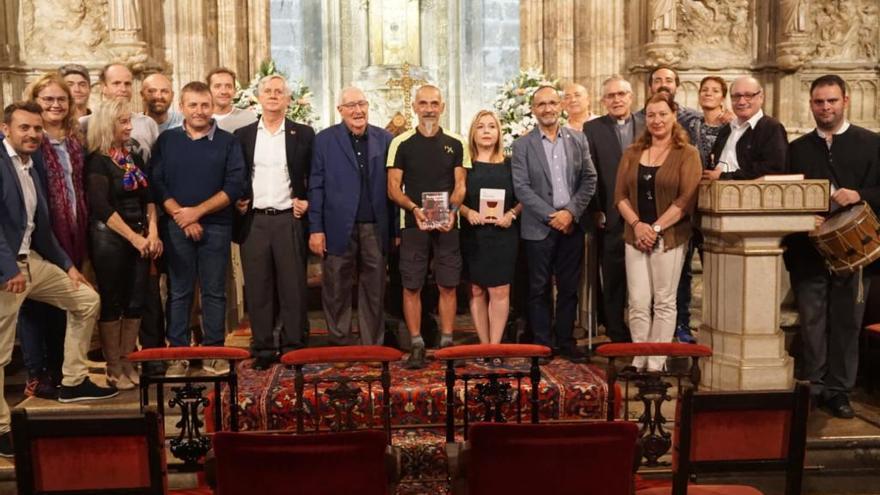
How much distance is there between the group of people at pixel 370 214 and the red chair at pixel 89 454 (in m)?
2.04

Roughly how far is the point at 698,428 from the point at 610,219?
8.39 ft

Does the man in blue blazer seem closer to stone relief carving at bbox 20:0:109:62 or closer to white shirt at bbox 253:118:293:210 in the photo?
white shirt at bbox 253:118:293:210

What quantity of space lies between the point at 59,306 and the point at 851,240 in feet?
12.6

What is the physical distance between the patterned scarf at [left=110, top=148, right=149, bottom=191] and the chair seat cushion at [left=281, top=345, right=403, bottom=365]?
5.70ft

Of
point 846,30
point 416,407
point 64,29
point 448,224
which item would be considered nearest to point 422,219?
point 448,224

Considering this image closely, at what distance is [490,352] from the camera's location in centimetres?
343

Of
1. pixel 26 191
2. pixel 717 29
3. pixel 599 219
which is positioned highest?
pixel 717 29

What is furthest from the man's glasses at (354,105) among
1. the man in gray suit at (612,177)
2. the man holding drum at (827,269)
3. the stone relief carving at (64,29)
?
the stone relief carving at (64,29)

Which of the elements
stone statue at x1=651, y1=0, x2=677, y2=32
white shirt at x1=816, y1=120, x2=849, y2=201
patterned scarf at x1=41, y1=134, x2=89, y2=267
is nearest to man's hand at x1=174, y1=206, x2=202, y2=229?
patterned scarf at x1=41, y1=134, x2=89, y2=267

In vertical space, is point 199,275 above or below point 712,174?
below

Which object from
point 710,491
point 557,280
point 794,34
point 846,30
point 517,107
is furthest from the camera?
point 846,30

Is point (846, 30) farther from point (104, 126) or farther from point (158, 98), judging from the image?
point (104, 126)

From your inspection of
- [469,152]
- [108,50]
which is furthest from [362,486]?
[108,50]

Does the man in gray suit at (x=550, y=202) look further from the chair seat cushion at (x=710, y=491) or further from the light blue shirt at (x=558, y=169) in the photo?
the chair seat cushion at (x=710, y=491)
